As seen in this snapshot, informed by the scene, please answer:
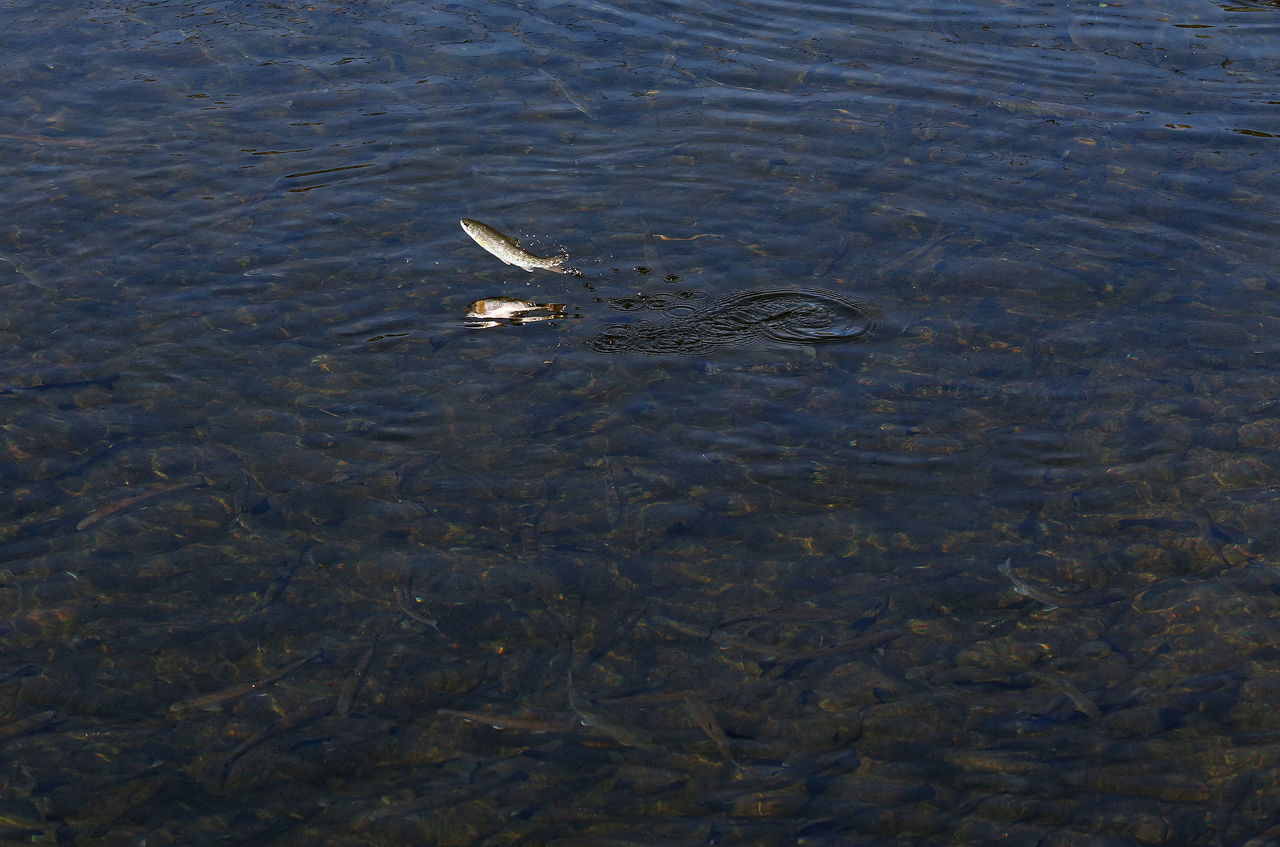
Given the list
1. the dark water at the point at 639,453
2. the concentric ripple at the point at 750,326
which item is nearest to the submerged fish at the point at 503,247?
the dark water at the point at 639,453

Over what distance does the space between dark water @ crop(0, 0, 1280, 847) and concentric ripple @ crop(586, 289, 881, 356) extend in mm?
66

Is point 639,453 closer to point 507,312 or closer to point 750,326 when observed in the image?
point 750,326

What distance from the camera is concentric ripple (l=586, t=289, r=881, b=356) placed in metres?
9.31

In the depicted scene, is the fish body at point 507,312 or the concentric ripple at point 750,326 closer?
the concentric ripple at point 750,326

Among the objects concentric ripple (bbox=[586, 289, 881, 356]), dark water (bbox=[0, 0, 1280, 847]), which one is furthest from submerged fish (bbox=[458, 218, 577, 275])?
concentric ripple (bbox=[586, 289, 881, 356])

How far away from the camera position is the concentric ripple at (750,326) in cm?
931

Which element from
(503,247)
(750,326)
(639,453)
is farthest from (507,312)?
(639,453)

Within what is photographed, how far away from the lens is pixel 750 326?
947 cm

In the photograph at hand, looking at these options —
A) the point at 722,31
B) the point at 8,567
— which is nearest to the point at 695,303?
the point at 8,567

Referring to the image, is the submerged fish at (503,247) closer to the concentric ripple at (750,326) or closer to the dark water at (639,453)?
the dark water at (639,453)

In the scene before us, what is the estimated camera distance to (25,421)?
8.27 meters

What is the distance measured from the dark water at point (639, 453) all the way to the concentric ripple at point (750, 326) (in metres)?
0.07

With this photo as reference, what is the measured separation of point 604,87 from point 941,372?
595 cm

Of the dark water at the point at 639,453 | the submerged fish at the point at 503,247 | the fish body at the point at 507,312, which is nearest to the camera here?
the dark water at the point at 639,453
